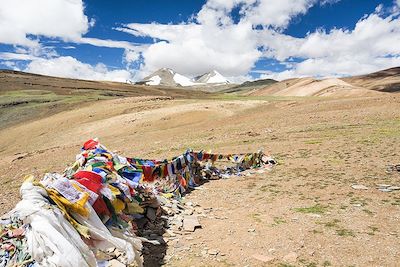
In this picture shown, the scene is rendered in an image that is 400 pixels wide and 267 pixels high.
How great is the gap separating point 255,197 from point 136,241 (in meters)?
5.60

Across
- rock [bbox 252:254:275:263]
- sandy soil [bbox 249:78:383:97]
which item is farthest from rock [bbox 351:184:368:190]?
sandy soil [bbox 249:78:383:97]

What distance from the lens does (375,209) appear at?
385 inches

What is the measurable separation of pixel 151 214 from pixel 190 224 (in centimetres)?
101

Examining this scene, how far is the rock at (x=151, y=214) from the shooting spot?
913 centimetres

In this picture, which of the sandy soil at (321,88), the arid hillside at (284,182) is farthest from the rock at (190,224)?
the sandy soil at (321,88)

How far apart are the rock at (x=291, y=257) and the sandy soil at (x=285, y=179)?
21 millimetres

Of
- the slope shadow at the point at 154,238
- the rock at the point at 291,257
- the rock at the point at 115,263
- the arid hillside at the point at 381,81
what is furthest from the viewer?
the arid hillside at the point at 381,81

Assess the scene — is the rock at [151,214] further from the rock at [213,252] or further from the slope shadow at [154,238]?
the rock at [213,252]

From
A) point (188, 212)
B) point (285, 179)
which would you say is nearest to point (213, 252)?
point (188, 212)

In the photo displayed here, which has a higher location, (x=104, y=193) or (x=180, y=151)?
(x=104, y=193)

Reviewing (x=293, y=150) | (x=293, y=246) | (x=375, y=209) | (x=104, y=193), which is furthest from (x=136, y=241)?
(x=293, y=150)

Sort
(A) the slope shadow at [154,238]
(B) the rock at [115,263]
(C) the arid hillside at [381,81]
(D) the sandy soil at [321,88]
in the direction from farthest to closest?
1. (C) the arid hillside at [381,81]
2. (D) the sandy soil at [321,88]
3. (A) the slope shadow at [154,238]
4. (B) the rock at [115,263]

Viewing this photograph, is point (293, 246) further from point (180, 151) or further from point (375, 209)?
point (180, 151)

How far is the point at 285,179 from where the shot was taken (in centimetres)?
1342
